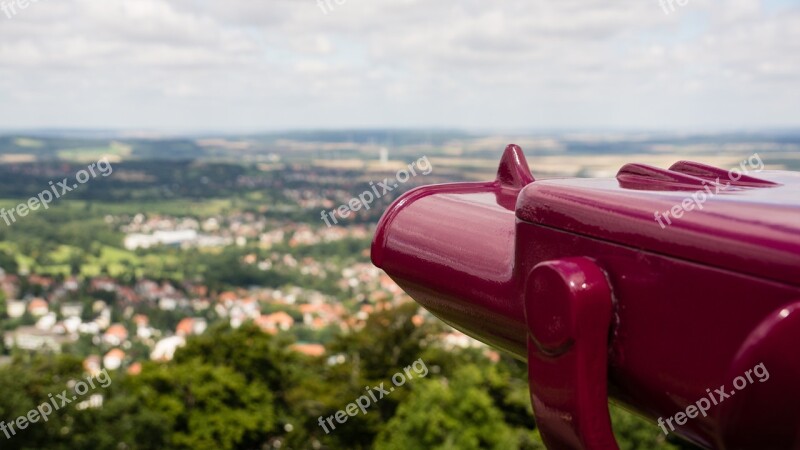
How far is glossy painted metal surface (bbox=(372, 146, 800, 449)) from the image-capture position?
0.69 metres

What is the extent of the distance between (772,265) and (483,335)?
0.53 metres

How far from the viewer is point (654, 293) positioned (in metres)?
0.79

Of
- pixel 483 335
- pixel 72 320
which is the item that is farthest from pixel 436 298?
pixel 72 320

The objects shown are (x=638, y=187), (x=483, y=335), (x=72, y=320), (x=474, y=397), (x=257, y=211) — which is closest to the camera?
(x=638, y=187)

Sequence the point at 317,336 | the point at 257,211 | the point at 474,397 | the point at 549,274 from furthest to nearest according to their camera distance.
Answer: the point at 257,211, the point at 317,336, the point at 474,397, the point at 549,274

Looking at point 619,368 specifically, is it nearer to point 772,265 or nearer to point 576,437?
point 576,437

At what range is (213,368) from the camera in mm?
14922
